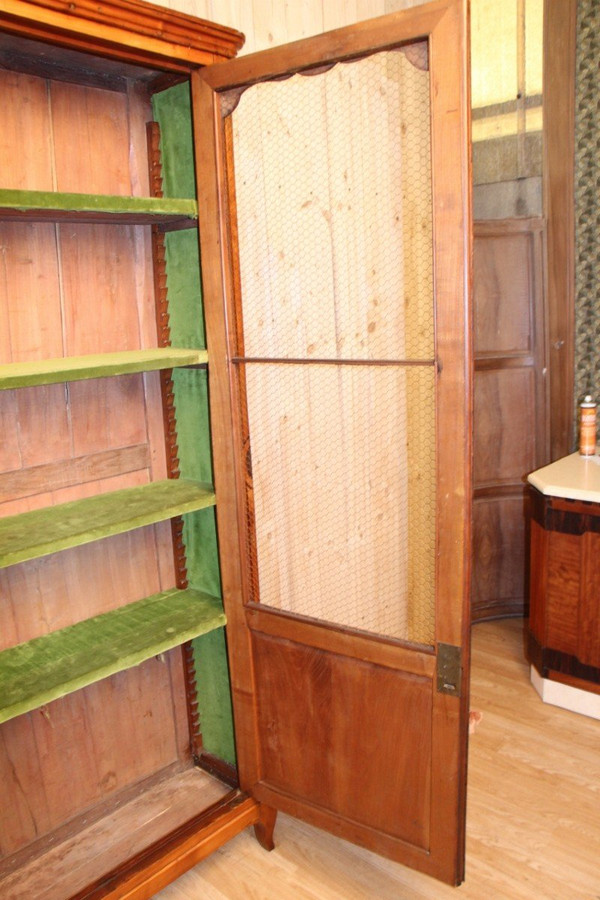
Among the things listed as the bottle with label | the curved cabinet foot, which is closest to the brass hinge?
the curved cabinet foot

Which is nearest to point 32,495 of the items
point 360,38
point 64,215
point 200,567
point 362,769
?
point 200,567

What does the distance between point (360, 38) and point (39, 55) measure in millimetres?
795

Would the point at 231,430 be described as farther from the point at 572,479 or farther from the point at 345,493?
the point at 572,479

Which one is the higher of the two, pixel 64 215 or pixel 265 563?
pixel 64 215

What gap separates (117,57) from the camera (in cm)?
174

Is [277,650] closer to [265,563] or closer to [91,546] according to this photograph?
[265,563]

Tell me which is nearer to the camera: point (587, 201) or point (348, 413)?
point (348, 413)

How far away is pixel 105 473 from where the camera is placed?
7.01 feet

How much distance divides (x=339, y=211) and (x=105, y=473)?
3.15 feet

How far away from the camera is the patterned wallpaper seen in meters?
2.97

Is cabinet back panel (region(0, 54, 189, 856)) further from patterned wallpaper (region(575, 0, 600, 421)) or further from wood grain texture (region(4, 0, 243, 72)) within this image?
patterned wallpaper (region(575, 0, 600, 421))

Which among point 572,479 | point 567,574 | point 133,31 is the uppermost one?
point 133,31

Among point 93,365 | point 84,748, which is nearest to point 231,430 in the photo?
point 93,365

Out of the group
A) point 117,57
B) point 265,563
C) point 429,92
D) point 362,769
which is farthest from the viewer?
point 265,563
